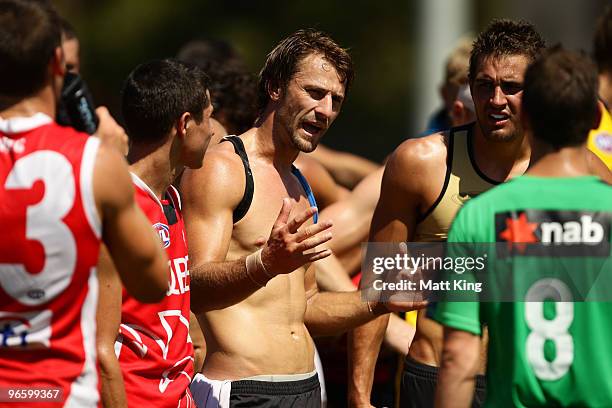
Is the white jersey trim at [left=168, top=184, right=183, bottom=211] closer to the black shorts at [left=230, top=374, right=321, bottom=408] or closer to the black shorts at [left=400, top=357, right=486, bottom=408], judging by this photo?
the black shorts at [left=230, top=374, right=321, bottom=408]

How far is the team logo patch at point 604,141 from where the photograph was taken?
7.20 m

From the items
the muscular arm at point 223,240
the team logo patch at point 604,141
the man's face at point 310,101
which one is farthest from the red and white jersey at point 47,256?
the team logo patch at point 604,141

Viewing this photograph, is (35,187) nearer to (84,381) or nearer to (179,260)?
(84,381)

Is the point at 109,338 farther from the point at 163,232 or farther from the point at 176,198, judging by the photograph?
the point at 176,198

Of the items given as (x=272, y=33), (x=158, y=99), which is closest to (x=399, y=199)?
(x=158, y=99)

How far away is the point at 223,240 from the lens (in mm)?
5629

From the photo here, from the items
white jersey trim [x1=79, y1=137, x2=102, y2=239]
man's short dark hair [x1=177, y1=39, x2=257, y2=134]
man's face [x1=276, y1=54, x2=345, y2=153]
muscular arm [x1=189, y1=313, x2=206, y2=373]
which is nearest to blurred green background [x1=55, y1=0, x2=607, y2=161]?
man's short dark hair [x1=177, y1=39, x2=257, y2=134]

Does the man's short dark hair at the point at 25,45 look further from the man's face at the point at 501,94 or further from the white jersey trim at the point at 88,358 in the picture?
the man's face at the point at 501,94

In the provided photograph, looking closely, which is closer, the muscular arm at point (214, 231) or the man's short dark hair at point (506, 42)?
the muscular arm at point (214, 231)

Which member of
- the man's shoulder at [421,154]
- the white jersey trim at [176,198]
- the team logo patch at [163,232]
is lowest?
the team logo patch at [163,232]

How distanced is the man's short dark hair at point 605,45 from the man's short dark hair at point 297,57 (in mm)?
1461

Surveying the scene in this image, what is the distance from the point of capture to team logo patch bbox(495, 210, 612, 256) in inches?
171

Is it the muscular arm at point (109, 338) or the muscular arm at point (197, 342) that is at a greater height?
the muscular arm at point (197, 342)

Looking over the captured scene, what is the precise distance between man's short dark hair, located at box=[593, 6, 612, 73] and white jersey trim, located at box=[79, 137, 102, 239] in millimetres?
1981
